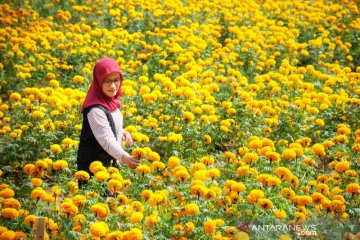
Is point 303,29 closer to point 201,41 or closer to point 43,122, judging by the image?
point 201,41

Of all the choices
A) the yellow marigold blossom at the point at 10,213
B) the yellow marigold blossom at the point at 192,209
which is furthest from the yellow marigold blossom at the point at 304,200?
the yellow marigold blossom at the point at 10,213

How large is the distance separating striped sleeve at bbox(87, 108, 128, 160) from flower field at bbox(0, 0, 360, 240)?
1.05ft

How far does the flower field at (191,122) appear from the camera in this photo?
4020 millimetres

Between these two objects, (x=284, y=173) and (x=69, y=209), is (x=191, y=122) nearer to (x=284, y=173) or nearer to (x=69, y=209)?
(x=284, y=173)

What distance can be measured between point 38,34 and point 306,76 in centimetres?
431

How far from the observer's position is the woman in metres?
4.84

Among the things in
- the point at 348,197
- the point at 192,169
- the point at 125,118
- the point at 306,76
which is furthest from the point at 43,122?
the point at 306,76

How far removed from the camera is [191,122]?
6363 mm

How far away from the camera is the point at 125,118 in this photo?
21.7 feet

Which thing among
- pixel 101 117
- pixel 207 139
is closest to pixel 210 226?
pixel 101 117

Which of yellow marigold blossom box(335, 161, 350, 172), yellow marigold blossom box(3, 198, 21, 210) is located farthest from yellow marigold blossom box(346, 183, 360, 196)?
yellow marigold blossom box(3, 198, 21, 210)

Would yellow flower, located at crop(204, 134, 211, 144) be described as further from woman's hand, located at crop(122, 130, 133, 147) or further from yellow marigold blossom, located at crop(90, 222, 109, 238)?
yellow marigold blossom, located at crop(90, 222, 109, 238)

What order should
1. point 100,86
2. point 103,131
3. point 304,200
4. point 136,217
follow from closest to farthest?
point 136,217, point 304,200, point 103,131, point 100,86

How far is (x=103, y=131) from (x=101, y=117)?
0.13 meters
